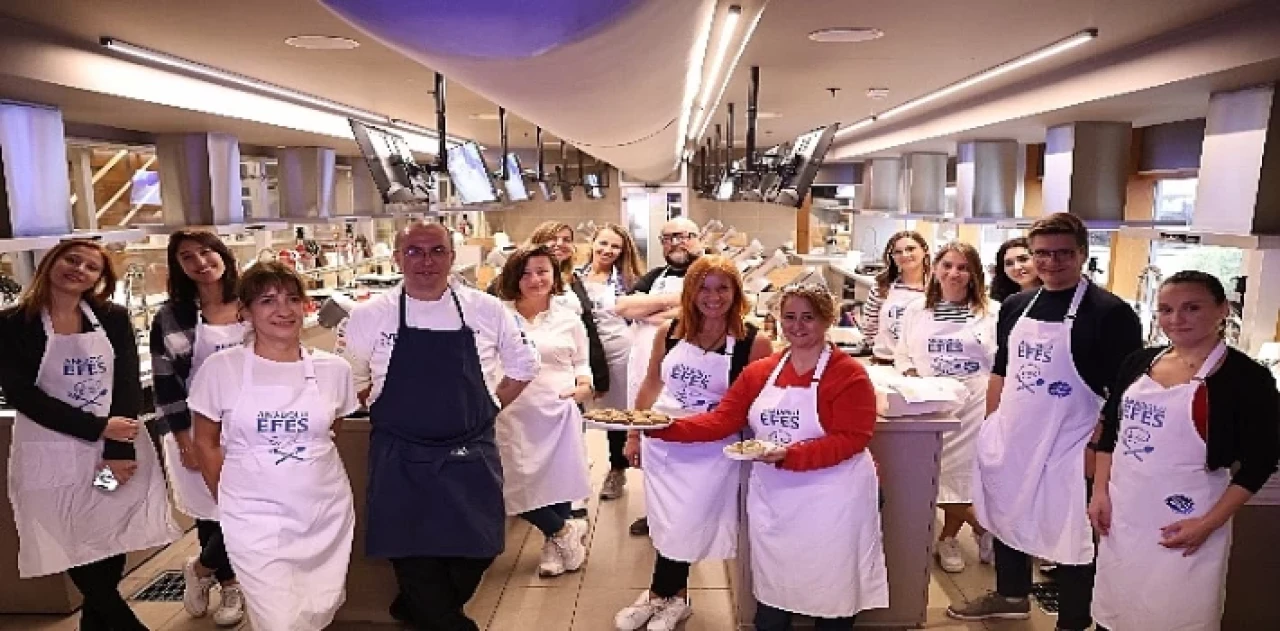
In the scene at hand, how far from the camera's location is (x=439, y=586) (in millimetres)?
2643

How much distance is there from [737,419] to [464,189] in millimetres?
3164

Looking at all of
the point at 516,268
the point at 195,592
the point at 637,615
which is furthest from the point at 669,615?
the point at 195,592

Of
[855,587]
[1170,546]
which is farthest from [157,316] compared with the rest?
[1170,546]

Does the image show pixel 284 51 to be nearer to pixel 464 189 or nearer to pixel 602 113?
pixel 464 189

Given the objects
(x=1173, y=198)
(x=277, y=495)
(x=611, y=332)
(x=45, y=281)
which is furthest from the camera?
(x=1173, y=198)

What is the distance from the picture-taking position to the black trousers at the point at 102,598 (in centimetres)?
262

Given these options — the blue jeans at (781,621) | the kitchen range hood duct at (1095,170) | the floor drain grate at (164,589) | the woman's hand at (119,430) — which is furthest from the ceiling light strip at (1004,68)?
the floor drain grate at (164,589)

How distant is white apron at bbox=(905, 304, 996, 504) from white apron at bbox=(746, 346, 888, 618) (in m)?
1.10

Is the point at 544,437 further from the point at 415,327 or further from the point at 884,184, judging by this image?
the point at 884,184

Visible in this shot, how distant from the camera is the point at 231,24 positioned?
3180 millimetres

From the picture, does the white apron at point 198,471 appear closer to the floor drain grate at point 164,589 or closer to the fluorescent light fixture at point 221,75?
the floor drain grate at point 164,589

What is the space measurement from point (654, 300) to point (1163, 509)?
1913mm

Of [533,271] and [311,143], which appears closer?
[533,271]

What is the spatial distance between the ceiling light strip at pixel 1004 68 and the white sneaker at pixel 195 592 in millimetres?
4116
